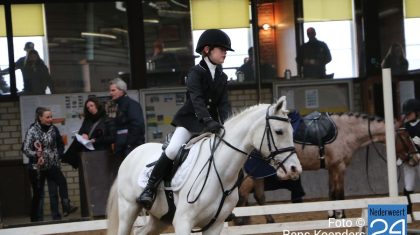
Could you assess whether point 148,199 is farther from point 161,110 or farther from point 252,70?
point 252,70

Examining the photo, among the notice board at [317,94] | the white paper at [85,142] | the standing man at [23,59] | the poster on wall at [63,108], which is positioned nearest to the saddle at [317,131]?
the notice board at [317,94]

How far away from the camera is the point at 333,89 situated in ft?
51.7

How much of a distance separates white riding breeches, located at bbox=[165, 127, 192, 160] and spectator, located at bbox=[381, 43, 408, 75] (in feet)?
25.0

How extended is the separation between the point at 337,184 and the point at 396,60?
321 centimetres

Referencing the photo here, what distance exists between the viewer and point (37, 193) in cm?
1350

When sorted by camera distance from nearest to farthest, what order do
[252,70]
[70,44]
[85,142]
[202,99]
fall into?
[202,99]
[85,142]
[70,44]
[252,70]

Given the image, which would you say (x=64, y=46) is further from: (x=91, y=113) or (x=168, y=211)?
(x=168, y=211)

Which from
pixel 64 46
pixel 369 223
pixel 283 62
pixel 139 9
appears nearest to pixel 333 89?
pixel 283 62

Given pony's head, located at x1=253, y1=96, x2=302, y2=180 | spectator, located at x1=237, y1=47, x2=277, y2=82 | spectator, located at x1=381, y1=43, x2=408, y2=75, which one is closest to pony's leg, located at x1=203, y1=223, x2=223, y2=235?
pony's head, located at x1=253, y1=96, x2=302, y2=180

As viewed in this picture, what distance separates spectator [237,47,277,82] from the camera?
15.6 meters

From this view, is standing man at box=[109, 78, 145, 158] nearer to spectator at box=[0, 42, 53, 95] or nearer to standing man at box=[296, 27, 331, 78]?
spectator at box=[0, 42, 53, 95]

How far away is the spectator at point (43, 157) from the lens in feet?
43.3

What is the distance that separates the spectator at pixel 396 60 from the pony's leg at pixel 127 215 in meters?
7.49

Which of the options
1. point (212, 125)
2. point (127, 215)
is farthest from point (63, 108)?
point (212, 125)
